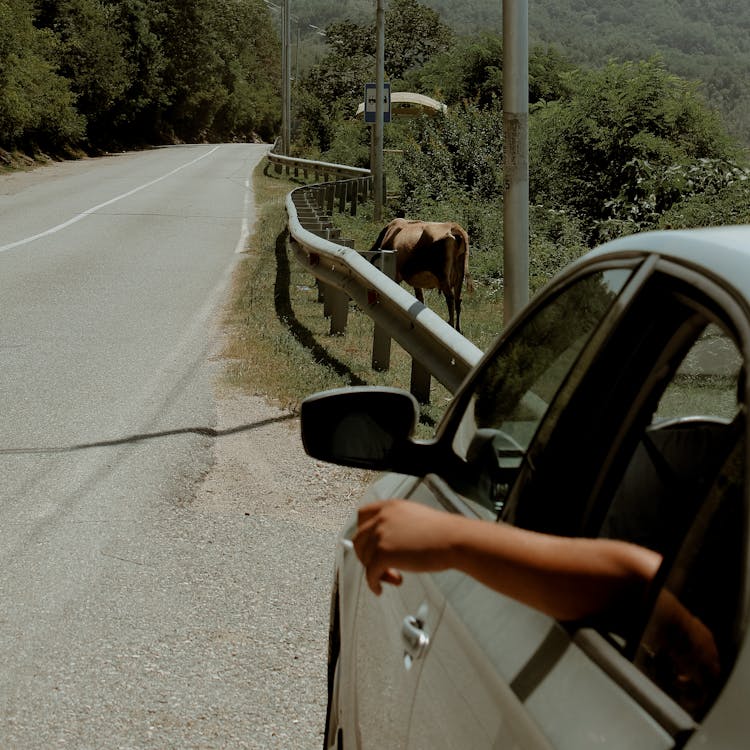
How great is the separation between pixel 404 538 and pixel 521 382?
0.71 metres

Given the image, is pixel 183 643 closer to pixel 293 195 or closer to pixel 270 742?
pixel 270 742

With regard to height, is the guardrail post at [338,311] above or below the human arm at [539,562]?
below

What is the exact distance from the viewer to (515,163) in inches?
281

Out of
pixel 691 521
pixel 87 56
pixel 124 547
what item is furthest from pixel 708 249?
pixel 87 56

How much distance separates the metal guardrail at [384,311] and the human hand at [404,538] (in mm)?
4563

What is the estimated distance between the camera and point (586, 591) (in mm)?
1493

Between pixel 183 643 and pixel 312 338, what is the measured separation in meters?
6.57

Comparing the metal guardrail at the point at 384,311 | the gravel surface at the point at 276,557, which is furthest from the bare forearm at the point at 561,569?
the metal guardrail at the point at 384,311

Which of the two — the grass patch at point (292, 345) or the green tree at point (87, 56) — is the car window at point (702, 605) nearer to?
the grass patch at point (292, 345)

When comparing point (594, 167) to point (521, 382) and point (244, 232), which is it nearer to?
point (244, 232)

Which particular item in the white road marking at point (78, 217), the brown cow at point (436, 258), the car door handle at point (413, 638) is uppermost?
the car door handle at point (413, 638)

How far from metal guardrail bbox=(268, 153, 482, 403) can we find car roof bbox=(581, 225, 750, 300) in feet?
14.8

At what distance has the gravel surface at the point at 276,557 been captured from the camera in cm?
406

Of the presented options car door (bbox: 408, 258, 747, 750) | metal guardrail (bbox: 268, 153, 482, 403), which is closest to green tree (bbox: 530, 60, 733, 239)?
metal guardrail (bbox: 268, 153, 482, 403)
